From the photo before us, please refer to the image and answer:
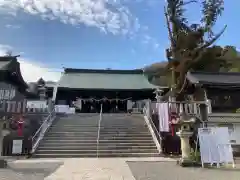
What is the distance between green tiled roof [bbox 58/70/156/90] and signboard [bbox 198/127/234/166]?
19272 millimetres

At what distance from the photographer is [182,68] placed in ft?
74.2

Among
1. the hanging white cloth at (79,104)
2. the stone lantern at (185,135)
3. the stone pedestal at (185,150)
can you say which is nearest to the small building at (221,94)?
the stone lantern at (185,135)

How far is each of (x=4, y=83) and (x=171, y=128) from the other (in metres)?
16.0

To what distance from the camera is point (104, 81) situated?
32562 millimetres

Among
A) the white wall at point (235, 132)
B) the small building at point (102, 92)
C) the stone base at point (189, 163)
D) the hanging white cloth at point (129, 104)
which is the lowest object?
the stone base at point (189, 163)

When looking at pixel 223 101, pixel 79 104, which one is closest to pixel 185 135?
pixel 223 101

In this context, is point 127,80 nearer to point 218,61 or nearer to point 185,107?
point 218,61

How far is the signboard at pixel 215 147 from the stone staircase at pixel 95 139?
4259mm

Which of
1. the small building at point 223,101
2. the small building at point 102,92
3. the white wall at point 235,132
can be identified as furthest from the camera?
the small building at point 102,92

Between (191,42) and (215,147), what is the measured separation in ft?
51.6

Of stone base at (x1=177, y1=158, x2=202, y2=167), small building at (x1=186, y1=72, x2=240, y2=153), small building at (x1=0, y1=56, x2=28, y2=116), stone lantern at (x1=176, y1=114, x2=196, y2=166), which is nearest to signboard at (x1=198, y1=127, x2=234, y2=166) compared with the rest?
stone base at (x1=177, y1=158, x2=202, y2=167)

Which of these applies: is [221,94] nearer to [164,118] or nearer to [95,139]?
[164,118]

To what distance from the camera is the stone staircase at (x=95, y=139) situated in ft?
47.5

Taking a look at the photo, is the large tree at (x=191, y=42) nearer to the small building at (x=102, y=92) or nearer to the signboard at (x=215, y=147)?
the small building at (x=102, y=92)
